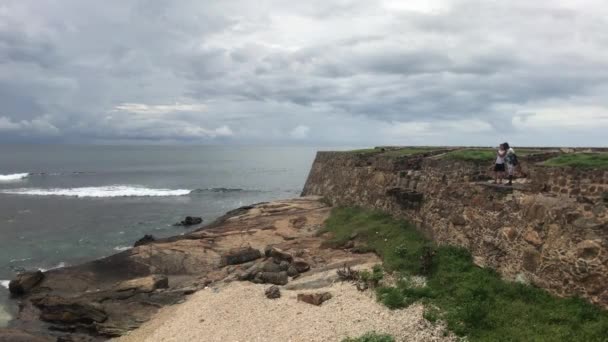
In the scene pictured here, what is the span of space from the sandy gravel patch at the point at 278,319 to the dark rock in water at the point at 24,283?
7.66m

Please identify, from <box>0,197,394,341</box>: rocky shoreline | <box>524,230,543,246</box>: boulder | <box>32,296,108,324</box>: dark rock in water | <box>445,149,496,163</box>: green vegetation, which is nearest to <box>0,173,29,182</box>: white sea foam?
<box>0,197,394,341</box>: rocky shoreline

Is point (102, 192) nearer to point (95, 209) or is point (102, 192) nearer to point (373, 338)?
point (95, 209)

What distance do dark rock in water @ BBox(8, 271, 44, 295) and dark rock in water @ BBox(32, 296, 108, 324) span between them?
2.98 meters

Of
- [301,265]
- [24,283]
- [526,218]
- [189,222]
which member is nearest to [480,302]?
[526,218]

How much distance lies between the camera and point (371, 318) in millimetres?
13562

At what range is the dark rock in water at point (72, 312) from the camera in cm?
1756

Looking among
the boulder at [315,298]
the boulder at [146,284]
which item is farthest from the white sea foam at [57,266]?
the boulder at [315,298]

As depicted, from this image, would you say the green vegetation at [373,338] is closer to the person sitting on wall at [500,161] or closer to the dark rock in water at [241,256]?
the person sitting on wall at [500,161]

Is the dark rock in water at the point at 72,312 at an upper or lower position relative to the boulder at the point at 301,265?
lower

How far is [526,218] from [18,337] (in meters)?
16.8

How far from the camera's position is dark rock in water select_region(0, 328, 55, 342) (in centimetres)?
1528

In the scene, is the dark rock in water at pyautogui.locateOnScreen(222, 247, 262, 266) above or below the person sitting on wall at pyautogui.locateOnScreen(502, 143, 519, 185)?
below

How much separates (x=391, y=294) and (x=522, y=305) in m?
3.80

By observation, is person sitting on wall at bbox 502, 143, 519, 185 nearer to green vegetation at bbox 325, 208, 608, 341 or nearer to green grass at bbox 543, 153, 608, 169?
green grass at bbox 543, 153, 608, 169
